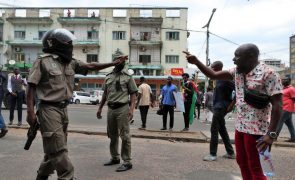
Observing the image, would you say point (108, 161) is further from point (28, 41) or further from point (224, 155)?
point (28, 41)

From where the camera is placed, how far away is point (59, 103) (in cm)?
449

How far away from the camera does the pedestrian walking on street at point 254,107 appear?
392cm

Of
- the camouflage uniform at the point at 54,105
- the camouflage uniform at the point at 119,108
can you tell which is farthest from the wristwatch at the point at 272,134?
the camouflage uniform at the point at 119,108

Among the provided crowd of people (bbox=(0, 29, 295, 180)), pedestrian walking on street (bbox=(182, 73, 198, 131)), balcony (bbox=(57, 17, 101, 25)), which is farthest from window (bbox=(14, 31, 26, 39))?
crowd of people (bbox=(0, 29, 295, 180))

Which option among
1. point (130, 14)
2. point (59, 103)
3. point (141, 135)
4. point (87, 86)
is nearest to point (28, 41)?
point (87, 86)

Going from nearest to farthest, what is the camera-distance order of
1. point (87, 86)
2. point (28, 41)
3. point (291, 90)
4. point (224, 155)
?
point (224, 155), point (291, 90), point (87, 86), point (28, 41)

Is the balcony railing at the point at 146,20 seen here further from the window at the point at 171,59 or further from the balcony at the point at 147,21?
the window at the point at 171,59

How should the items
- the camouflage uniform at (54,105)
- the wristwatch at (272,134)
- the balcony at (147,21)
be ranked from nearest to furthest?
the wristwatch at (272,134) < the camouflage uniform at (54,105) < the balcony at (147,21)

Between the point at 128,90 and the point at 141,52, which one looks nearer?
the point at 128,90

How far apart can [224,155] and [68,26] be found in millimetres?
51306

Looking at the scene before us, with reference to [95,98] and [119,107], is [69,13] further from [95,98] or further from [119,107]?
[119,107]

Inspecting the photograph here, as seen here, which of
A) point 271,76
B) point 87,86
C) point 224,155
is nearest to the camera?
point 271,76

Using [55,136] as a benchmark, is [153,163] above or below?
below

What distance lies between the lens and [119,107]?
21.8ft
